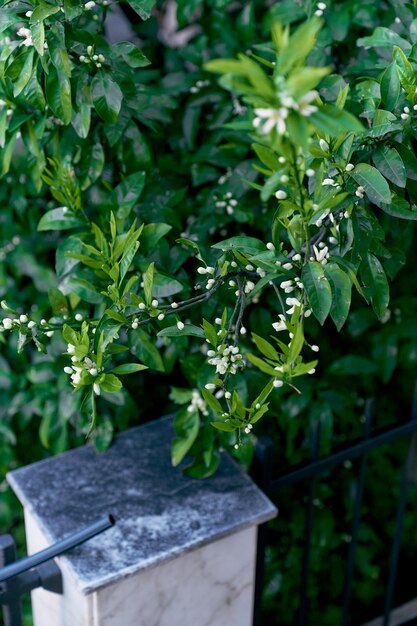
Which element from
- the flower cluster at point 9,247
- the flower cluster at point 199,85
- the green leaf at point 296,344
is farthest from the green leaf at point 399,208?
the flower cluster at point 9,247

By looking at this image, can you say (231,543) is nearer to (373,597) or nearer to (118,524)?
(118,524)

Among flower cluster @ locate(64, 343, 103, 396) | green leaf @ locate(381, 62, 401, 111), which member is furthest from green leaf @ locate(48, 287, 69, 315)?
→ green leaf @ locate(381, 62, 401, 111)

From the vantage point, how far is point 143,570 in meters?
1.98

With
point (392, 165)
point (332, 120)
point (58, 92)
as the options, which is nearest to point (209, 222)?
point (58, 92)

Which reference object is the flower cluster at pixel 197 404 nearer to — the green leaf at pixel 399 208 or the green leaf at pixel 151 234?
the green leaf at pixel 151 234

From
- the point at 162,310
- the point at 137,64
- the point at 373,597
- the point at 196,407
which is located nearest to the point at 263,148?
the point at 162,310

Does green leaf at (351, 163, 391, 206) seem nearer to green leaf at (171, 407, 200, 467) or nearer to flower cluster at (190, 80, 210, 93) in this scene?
green leaf at (171, 407, 200, 467)

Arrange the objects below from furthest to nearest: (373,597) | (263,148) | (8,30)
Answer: (373,597) < (8,30) < (263,148)

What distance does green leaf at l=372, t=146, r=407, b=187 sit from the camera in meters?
1.68

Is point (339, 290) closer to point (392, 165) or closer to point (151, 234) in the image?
point (392, 165)

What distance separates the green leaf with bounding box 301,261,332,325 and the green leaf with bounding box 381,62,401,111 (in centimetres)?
41

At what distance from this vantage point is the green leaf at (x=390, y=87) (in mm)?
1725

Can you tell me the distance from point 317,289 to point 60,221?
32.9 inches

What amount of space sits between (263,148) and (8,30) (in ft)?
2.77
